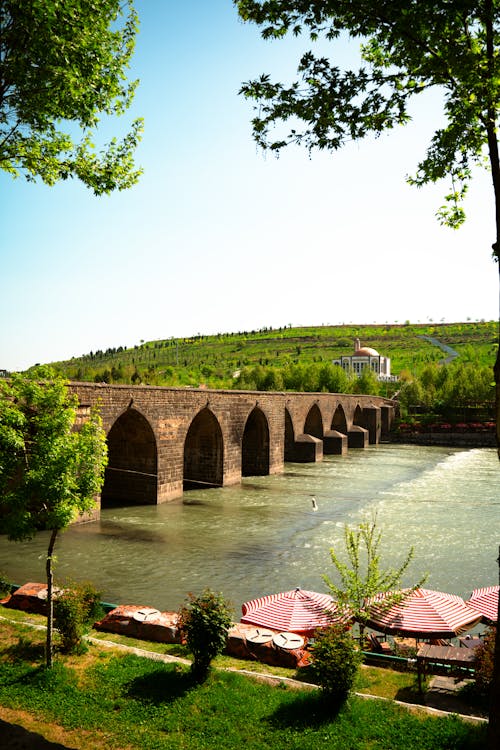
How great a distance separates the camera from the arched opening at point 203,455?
31156mm

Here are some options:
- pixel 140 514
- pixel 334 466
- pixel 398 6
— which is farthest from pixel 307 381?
pixel 398 6

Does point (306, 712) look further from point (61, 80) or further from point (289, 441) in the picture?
point (289, 441)

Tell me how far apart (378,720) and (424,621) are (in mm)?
3381

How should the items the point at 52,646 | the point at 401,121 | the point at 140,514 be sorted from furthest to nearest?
the point at 140,514 → the point at 52,646 → the point at 401,121

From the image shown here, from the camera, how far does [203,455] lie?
105 feet

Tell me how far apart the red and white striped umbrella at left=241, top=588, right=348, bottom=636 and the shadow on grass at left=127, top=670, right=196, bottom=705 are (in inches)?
99.4

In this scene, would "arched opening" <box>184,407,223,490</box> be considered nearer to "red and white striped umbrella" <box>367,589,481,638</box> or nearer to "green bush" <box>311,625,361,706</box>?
"red and white striped umbrella" <box>367,589,481,638</box>

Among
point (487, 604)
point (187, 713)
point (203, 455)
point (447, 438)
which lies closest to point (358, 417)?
point (447, 438)

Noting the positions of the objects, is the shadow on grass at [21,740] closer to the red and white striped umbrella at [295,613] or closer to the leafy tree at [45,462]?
the leafy tree at [45,462]

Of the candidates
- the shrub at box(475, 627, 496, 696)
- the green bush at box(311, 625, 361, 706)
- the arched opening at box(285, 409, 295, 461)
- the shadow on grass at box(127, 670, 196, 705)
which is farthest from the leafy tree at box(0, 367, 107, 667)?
the arched opening at box(285, 409, 295, 461)

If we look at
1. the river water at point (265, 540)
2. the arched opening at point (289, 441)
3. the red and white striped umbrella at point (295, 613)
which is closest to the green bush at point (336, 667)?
the red and white striped umbrella at point (295, 613)

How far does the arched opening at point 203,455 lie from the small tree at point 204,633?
70.0 feet

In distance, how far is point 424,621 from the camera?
35.9 ft

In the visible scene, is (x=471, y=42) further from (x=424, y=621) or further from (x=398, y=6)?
(x=424, y=621)
